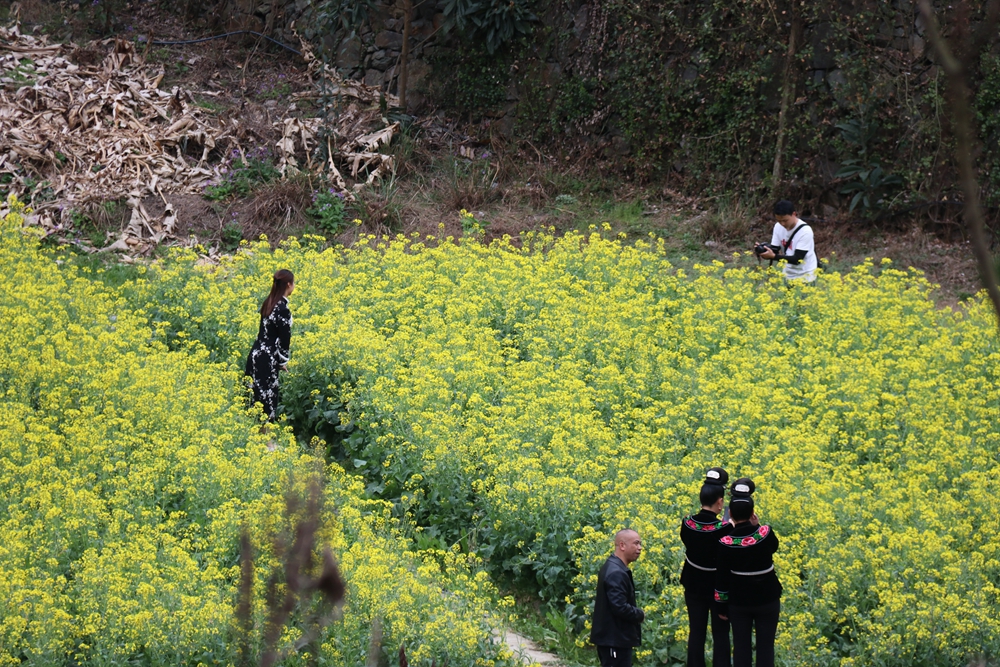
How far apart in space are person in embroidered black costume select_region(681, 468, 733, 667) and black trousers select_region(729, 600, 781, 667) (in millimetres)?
138

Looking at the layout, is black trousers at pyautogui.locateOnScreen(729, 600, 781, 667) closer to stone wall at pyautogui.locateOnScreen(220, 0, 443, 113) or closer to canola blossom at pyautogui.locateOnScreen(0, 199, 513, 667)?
canola blossom at pyautogui.locateOnScreen(0, 199, 513, 667)

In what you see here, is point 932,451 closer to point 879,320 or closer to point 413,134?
point 879,320

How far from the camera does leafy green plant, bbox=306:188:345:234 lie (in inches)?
561

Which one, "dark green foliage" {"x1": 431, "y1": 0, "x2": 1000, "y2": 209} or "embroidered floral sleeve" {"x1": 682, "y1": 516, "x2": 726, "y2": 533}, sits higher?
"dark green foliage" {"x1": 431, "y1": 0, "x2": 1000, "y2": 209}

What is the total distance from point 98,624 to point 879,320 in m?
7.93

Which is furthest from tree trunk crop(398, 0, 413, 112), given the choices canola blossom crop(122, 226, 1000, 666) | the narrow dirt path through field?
the narrow dirt path through field

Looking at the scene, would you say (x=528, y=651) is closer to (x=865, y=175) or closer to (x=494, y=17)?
(x=865, y=175)

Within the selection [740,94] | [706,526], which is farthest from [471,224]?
[706,526]

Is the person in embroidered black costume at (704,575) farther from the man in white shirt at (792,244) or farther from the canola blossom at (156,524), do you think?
the man in white shirt at (792,244)

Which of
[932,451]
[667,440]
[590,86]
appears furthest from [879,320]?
[590,86]

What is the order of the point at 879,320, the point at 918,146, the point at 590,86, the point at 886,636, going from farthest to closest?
the point at 590,86 → the point at 918,146 → the point at 879,320 → the point at 886,636

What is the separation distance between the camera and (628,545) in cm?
563

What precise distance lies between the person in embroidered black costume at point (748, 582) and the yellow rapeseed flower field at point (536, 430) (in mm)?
499

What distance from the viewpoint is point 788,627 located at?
242 inches
